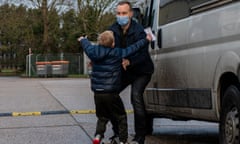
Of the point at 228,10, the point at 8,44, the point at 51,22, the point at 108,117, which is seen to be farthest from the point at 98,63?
the point at 8,44

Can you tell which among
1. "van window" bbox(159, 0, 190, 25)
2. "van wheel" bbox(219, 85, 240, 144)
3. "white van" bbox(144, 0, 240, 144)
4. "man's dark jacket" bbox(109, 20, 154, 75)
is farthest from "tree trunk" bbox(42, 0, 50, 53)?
"van wheel" bbox(219, 85, 240, 144)

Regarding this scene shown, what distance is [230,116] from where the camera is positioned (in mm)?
5684

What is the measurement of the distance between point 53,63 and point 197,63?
34020 millimetres

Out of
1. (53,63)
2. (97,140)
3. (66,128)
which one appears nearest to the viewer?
(97,140)

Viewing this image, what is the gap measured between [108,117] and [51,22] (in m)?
40.5

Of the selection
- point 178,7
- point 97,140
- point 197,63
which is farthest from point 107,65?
point 178,7

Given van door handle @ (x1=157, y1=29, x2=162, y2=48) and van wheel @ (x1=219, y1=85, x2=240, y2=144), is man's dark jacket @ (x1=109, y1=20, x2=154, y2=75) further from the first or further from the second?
van wheel @ (x1=219, y1=85, x2=240, y2=144)

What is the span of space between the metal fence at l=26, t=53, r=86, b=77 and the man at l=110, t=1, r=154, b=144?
3296 centimetres

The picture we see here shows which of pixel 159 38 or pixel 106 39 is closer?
pixel 106 39

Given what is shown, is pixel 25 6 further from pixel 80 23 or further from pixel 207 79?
pixel 207 79

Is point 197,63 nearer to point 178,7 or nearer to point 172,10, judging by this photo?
point 178,7

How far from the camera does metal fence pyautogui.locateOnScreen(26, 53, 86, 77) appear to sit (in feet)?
131

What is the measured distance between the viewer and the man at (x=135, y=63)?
7.07 metres

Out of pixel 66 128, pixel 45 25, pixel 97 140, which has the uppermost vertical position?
pixel 45 25
